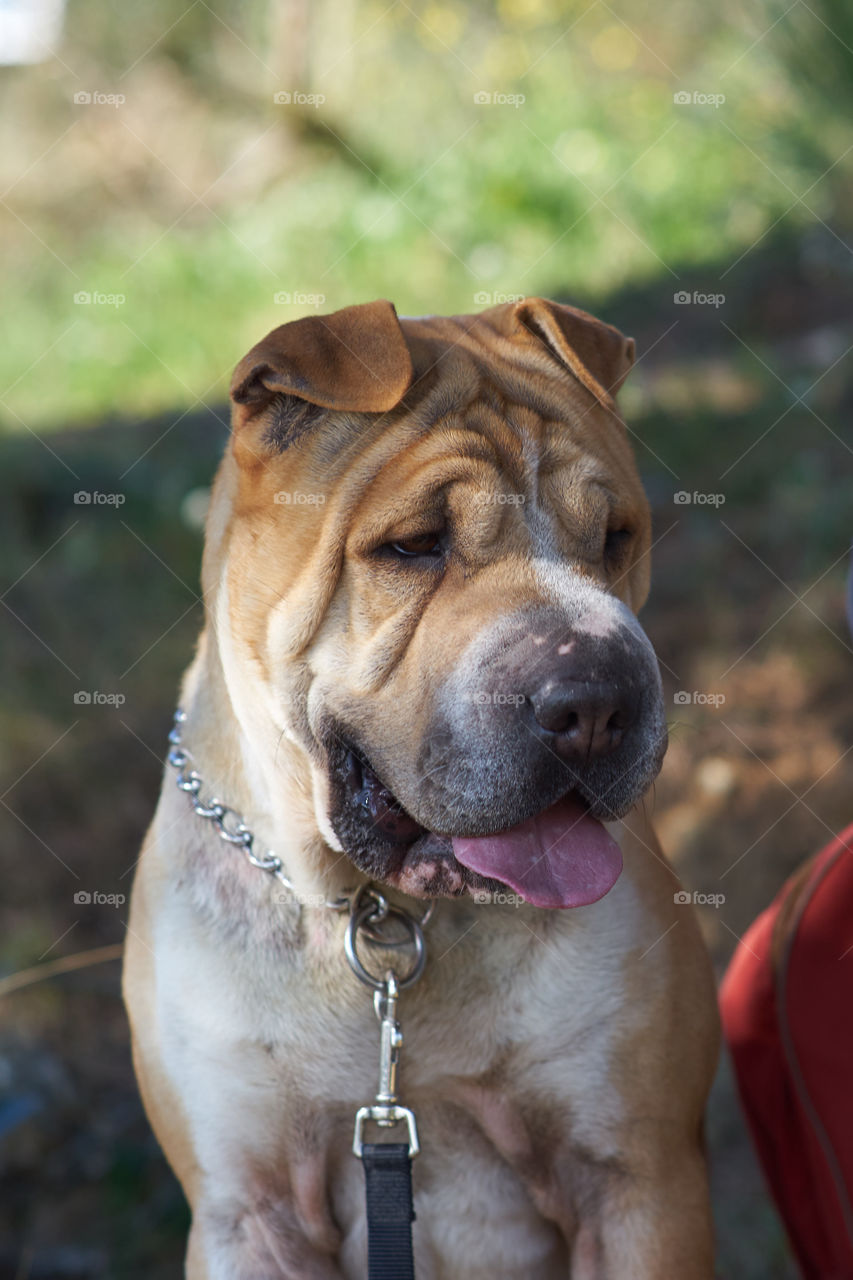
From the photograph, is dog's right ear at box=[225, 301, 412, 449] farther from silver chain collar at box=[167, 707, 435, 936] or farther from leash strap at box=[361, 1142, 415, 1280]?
leash strap at box=[361, 1142, 415, 1280]

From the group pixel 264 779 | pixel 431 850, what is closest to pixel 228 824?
pixel 264 779

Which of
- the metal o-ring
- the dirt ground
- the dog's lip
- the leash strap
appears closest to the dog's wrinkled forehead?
the dog's lip

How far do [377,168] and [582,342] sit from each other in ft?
21.8

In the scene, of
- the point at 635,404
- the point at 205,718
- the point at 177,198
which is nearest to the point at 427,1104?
the point at 205,718

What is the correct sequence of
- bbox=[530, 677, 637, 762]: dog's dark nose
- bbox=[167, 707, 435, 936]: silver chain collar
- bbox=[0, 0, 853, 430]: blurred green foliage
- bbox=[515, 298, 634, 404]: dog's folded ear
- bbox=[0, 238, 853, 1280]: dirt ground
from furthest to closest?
bbox=[0, 0, 853, 430]: blurred green foliage
bbox=[0, 238, 853, 1280]: dirt ground
bbox=[515, 298, 634, 404]: dog's folded ear
bbox=[167, 707, 435, 936]: silver chain collar
bbox=[530, 677, 637, 762]: dog's dark nose

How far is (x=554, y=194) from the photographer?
6.66 m

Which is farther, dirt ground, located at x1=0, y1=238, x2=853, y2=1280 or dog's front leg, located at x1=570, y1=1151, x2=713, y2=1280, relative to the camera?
dirt ground, located at x1=0, y1=238, x2=853, y2=1280

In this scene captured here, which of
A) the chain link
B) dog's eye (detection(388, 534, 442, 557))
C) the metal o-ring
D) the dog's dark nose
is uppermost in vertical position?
dog's eye (detection(388, 534, 442, 557))

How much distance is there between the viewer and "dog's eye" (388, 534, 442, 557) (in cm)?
190

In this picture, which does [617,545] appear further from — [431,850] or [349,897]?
[349,897]

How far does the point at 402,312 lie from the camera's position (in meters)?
6.05

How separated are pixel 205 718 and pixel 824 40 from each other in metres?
3.62

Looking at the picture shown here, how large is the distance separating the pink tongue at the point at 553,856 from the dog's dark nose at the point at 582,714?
154mm

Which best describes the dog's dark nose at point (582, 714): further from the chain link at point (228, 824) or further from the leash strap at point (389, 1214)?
the leash strap at point (389, 1214)
